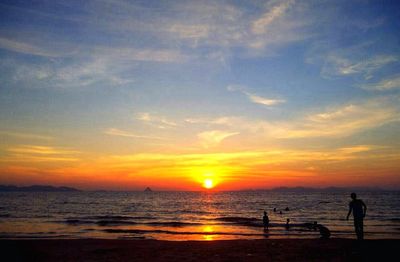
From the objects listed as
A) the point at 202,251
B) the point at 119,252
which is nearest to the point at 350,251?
the point at 202,251

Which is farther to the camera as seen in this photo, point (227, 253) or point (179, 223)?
point (179, 223)

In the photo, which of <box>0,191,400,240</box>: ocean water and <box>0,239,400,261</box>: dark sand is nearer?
<box>0,239,400,261</box>: dark sand

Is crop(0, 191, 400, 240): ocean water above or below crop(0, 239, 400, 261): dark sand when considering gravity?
below

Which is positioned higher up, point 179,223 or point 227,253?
point 227,253

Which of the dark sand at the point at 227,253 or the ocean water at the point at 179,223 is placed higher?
the dark sand at the point at 227,253

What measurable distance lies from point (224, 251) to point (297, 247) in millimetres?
4119

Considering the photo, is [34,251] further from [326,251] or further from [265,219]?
[265,219]

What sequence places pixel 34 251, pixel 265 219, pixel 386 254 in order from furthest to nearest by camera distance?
pixel 265 219 → pixel 34 251 → pixel 386 254

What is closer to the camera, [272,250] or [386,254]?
→ [386,254]

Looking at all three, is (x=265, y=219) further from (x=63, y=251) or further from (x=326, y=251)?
(x=63, y=251)

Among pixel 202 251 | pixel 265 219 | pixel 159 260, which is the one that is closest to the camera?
pixel 159 260

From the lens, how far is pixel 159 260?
14.1 meters

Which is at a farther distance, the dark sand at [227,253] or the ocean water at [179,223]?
the ocean water at [179,223]

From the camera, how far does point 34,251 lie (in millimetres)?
17688
